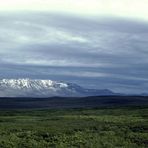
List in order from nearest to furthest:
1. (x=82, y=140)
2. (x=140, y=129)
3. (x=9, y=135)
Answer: (x=82, y=140) < (x=9, y=135) < (x=140, y=129)

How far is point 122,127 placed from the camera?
282 ft

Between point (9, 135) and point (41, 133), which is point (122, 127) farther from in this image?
point (9, 135)

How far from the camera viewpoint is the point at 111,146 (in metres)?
64.4

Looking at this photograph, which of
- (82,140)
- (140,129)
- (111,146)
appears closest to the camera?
(111,146)

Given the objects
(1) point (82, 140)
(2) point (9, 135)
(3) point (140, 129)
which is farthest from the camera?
(3) point (140, 129)

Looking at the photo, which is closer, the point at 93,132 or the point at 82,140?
the point at 82,140

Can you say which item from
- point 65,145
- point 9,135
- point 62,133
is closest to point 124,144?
point 65,145

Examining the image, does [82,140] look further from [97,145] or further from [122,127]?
Answer: [122,127]

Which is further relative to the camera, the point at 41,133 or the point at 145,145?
the point at 41,133

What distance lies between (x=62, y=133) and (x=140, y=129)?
16441mm

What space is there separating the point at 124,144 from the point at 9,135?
838 inches

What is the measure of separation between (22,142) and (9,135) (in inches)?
315

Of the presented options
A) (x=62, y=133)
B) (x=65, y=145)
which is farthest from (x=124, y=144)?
(x=62, y=133)

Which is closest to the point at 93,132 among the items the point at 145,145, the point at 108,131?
the point at 108,131
